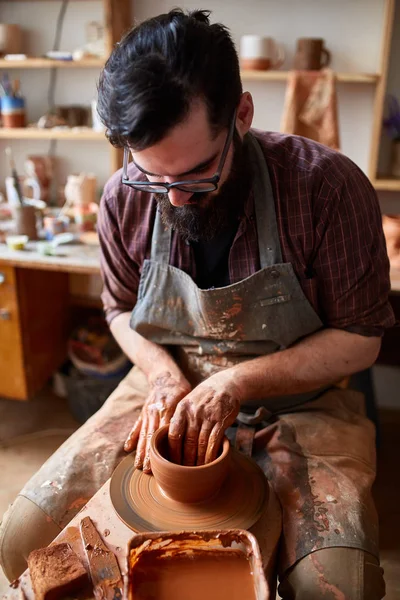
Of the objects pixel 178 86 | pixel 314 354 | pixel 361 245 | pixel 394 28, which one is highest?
pixel 394 28

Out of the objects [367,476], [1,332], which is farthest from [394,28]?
[1,332]

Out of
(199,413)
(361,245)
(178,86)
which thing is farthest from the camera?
(361,245)

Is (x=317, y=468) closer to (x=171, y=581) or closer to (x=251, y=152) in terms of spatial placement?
(x=171, y=581)

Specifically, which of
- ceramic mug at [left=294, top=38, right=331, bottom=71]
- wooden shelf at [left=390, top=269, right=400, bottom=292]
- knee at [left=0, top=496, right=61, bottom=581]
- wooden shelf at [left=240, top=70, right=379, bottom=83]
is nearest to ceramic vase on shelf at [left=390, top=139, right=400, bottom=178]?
wooden shelf at [left=240, top=70, right=379, bottom=83]

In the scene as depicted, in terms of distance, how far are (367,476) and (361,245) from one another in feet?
1.97

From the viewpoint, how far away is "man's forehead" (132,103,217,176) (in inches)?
47.1

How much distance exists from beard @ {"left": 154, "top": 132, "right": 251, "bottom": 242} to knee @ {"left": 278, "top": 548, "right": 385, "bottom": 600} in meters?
0.83

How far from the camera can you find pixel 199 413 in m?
1.31

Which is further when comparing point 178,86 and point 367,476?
point 367,476

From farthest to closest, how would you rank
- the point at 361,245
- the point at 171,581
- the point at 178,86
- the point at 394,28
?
the point at 394,28
the point at 361,245
the point at 178,86
the point at 171,581

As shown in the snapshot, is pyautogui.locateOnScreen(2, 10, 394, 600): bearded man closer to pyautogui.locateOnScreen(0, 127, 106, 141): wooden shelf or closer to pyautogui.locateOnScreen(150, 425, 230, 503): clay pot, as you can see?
pyautogui.locateOnScreen(150, 425, 230, 503): clay pot

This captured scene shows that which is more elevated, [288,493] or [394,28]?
[394,28]

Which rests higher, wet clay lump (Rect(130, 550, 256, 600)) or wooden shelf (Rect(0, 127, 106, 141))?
wooden shelf (Rect(0, 127, 106, 141))

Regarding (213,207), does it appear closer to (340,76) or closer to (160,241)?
(160,241)
